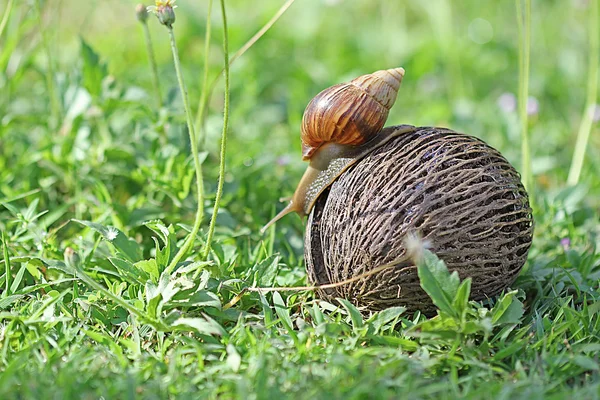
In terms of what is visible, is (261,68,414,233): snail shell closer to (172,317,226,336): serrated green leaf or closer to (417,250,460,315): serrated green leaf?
(417,250,460,315): serrated green leaf

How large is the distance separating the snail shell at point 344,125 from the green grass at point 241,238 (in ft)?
1.47

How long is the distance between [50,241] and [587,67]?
186 inches

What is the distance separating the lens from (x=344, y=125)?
2.67 metres

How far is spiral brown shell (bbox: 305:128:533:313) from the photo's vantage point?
252 centimetres

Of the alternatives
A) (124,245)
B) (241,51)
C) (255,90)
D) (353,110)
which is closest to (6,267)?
(124,245)

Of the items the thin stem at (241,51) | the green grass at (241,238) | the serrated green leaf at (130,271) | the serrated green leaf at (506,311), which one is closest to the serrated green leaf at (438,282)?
the green grass at (241,238)

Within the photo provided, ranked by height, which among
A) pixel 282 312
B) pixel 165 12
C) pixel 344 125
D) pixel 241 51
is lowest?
pixel 282 312

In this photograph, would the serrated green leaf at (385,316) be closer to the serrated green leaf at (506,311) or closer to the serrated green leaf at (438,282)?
the serrated green leaf at (438,282)

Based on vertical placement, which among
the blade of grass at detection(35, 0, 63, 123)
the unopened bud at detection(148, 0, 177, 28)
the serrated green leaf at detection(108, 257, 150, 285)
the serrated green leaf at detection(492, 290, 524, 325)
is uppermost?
the unopened bud at detection(148, 0, 177, 28)

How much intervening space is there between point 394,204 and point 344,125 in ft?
1.22

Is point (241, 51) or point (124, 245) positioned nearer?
point (124, 245)

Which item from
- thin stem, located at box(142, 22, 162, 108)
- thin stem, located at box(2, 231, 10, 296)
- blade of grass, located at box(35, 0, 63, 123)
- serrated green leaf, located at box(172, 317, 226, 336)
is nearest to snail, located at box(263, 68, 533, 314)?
serrated green leaf, located at box(172, 317, 226, 336)

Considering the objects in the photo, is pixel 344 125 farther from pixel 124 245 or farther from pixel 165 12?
pixel 124 245

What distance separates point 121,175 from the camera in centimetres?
372
